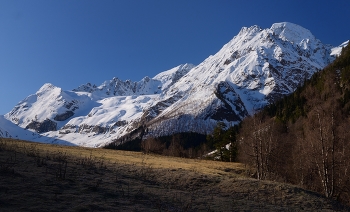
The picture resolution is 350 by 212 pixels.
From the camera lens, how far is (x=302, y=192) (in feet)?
70.0

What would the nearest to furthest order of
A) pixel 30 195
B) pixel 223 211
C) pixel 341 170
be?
1. pixel 30 195
2. pixel 223 211
3. pixel 341 170

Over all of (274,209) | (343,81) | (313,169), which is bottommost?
(274,209)

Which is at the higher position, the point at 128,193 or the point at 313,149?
the point at 313,149

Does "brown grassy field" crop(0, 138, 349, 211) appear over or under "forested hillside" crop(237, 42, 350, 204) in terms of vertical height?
under

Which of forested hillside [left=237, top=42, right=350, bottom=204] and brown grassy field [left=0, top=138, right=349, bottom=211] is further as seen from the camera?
forested hillside [left=237, top=42, right=350, bottom=204]

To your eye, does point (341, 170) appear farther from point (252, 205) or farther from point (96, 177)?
point (96, 177)

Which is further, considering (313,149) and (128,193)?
(313,149)

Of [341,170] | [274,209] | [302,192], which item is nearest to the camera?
[274,209]

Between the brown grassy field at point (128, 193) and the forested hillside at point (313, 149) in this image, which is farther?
the forested hillside at point (313, 149)

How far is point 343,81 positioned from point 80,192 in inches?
4195

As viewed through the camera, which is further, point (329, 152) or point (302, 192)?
point (329, 152)

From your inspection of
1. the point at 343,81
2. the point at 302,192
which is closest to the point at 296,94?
the point at 343,81

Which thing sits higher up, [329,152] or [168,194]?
[329,152]

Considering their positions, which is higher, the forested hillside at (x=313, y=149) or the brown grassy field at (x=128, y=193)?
the forested hillside at (x=313, y=149)
